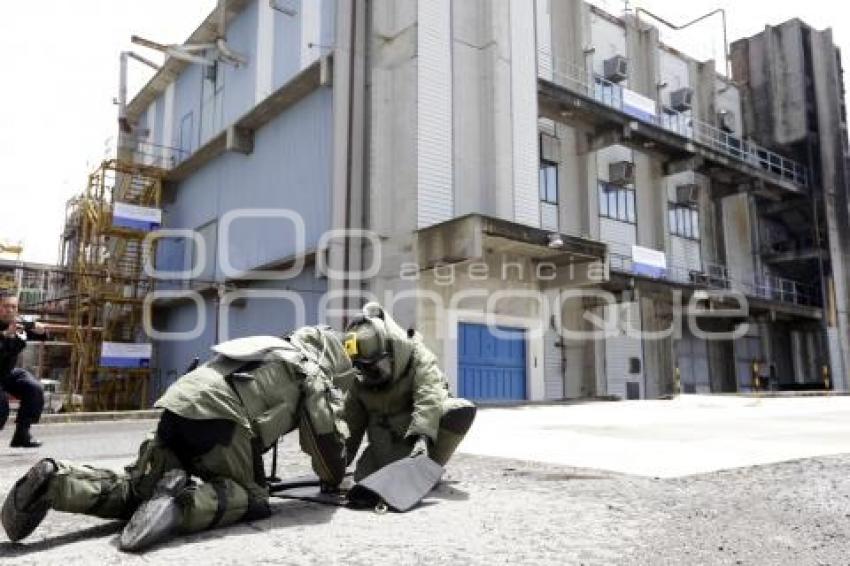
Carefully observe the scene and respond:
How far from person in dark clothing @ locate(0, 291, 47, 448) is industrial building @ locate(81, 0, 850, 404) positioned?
349 inches

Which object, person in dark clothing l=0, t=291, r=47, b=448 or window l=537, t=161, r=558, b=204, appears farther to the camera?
window l=537, t=161, r=558, b=204

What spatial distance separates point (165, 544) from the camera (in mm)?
3092

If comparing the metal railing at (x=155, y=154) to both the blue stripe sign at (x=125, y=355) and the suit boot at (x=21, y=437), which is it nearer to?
the blue stripe sign at (x=125, y=355)

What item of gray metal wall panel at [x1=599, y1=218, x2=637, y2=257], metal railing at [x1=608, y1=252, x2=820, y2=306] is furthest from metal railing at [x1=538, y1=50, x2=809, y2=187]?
metal railing at [x1=608, y1=252, x2=820, y2=306]

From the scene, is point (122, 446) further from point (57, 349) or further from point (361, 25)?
point (57, 349)

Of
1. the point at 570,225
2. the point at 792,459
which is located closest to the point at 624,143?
the point at 570,225

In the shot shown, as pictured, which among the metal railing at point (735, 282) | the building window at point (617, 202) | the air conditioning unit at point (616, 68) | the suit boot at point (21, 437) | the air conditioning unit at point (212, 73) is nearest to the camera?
the suit boot at point (21, 437)

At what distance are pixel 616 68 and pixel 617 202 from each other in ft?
14.6

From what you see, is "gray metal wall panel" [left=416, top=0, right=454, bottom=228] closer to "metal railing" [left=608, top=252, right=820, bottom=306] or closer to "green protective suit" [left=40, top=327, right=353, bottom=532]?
"metal railing" [left=608, top=252, right=820, bottom=306]

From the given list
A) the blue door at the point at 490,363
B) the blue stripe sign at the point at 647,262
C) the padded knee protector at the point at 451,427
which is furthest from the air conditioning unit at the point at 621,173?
the padded knee protector at the point at 451,427

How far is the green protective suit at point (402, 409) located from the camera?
14.5 ft

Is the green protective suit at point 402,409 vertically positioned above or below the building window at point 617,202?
below

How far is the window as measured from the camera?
20114mm

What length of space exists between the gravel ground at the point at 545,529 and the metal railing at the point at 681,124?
17344 millimetres
